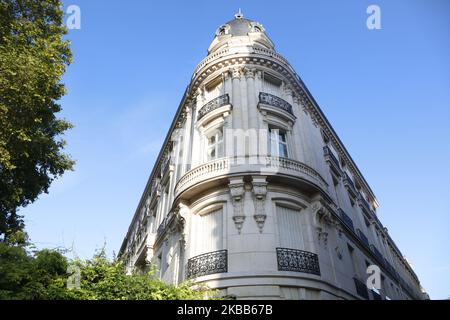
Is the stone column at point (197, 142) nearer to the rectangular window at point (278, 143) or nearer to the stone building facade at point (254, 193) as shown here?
the stone building facade at point (254, 193)

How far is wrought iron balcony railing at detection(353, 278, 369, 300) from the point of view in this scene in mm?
15027

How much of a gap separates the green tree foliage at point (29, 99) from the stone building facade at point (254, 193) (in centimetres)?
634

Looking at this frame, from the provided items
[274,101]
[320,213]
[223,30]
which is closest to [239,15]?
[223,30]

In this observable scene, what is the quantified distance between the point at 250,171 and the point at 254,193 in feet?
2.93

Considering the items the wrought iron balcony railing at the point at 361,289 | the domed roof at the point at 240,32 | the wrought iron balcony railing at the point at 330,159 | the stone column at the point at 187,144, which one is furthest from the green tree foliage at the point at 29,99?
the wrought iron balcony railing at the point at 361,289

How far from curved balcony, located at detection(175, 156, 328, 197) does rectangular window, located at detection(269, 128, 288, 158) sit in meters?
1.61

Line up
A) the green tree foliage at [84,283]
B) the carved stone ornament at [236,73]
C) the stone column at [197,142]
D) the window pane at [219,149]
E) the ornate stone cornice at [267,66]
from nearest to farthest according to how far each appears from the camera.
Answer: the green tree foliage at [84,283], the window pane at [219,149], the stone column at [197,142], the carved stone ornament at [236,73], the ornate stone cornice at [267,66]

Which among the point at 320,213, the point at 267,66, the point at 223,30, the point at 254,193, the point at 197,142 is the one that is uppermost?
the point at 223,30

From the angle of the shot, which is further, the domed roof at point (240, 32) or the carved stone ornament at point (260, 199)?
the domed roof at point (240, 32)

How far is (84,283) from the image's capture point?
8758 millimetres

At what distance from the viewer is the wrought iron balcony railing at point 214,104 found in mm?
15727

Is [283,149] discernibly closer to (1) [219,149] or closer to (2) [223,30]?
(1) [219,149]
